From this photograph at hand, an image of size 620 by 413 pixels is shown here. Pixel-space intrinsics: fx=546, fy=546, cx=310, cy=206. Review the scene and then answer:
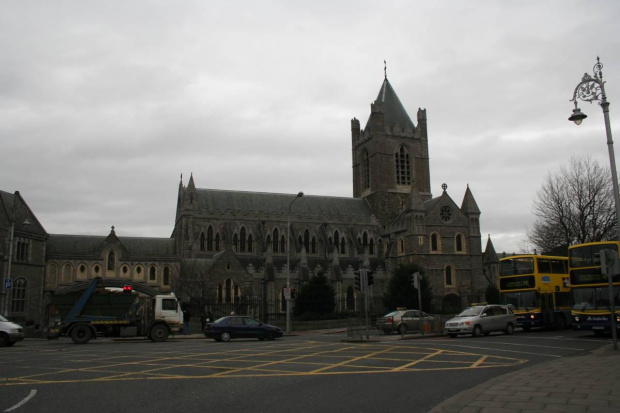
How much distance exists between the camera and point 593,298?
23109 millimetres

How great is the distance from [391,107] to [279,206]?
1967cm

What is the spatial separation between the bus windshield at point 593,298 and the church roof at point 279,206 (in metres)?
37.2

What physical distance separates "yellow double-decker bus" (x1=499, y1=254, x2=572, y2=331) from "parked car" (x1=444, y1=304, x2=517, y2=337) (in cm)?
128

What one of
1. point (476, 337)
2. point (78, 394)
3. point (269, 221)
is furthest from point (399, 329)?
point (269, 221)

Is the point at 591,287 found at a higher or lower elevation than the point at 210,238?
lower

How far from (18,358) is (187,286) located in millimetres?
26700

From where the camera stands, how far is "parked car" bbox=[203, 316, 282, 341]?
84.7 ft

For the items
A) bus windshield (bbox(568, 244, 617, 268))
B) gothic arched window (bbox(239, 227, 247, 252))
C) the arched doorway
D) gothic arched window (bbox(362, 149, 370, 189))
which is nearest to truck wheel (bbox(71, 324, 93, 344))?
bus windshield (bbox(568, 244, 617, 268))

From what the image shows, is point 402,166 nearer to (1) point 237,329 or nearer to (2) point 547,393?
(1) point 237,329

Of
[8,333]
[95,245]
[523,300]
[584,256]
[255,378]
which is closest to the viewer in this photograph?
[255,378]

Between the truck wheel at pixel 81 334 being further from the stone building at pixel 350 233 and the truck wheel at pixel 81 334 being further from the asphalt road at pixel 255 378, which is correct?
the stone building at pixel 350 233

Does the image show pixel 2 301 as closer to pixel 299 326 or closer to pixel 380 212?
pixel 299 326

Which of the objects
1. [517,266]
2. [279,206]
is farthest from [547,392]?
[279,206]

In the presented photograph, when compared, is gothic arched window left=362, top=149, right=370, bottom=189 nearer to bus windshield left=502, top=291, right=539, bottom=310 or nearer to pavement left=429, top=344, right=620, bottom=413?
bus windshield left=502, top=291, right=539, bottom=310
